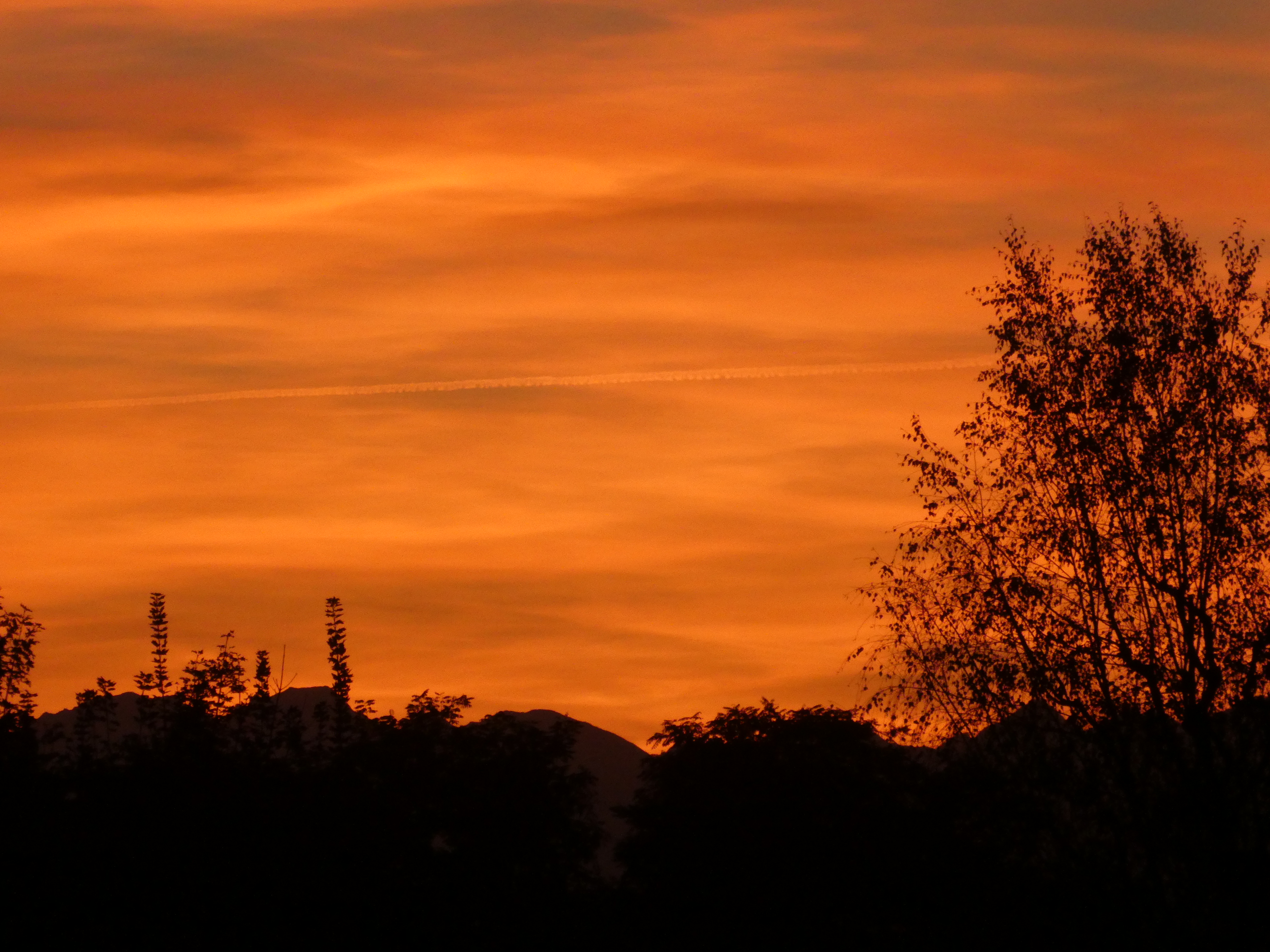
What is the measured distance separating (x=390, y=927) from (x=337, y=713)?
23.8 meters

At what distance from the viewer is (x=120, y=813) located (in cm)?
6219

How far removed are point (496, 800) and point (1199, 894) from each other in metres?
41.0

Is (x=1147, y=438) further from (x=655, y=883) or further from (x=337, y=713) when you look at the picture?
(x=337, y=713)

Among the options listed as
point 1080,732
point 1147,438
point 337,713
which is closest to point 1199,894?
point 1080,732

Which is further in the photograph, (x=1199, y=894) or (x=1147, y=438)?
(x=1147, y=438)

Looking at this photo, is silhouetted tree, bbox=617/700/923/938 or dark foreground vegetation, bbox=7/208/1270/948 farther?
silhouetted tree, bbox=617/700/923/938

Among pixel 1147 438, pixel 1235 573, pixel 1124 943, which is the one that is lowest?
pixel 1124 943

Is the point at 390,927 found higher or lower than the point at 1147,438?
lower

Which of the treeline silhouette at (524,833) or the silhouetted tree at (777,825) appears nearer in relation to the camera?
the treeline silhouette at (524,833)

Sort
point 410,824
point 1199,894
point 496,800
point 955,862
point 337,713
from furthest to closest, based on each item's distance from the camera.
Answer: point 337,713 → point 496,800 → point 410,824 → point 955,862 → point 1199,894

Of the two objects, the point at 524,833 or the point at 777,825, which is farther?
the point at 524,833

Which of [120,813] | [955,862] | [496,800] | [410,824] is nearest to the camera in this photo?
[120,813]

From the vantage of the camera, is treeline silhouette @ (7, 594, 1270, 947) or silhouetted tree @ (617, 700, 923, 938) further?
silhouetted tree @ (617, 700, 923, 938)

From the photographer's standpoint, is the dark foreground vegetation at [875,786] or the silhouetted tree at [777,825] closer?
the dark foreground vegetation at [875,786]
